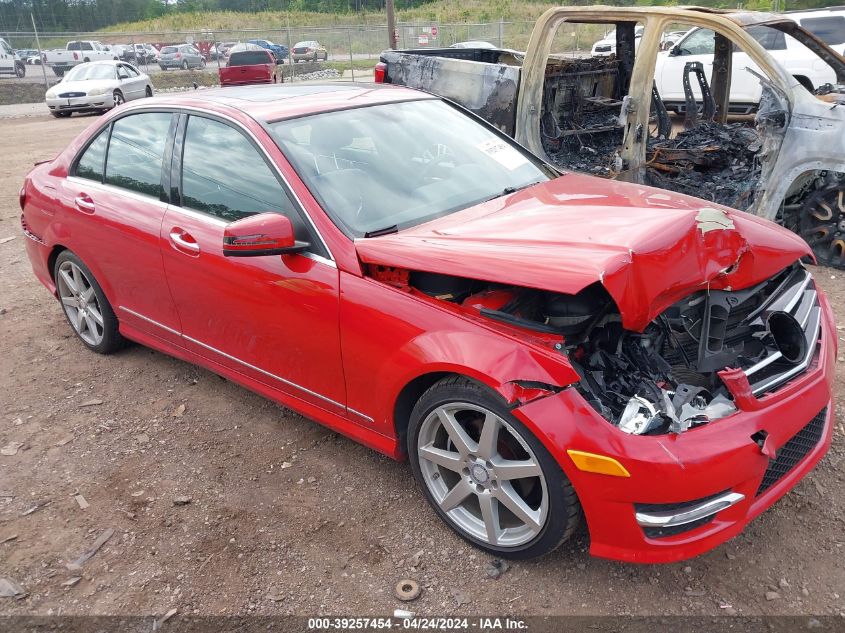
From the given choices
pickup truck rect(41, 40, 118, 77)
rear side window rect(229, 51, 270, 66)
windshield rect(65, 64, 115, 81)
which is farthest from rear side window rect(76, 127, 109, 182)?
pickup truck rect(41, 40, 118, 77)

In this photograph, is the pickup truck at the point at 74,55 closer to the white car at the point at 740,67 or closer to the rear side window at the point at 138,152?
the white car at the point at 740,67

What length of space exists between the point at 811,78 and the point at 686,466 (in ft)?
27.4

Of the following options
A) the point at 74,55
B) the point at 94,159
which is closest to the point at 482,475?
the point at 94,159

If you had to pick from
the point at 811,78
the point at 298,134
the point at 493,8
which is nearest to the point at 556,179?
the point at 298,134

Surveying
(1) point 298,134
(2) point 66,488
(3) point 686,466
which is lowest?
(2) point 66,488

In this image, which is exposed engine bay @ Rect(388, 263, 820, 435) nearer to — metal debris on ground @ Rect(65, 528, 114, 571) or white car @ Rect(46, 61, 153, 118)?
metal debris on ground @ Rect(65, 528, 114, 571)

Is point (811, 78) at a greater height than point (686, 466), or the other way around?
point (811, 78)

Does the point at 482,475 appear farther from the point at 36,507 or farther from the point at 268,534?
the point at 36,507

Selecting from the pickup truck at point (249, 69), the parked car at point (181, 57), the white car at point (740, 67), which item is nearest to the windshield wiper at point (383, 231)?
the white car at point (740, 67)

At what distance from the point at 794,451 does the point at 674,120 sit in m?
6.08

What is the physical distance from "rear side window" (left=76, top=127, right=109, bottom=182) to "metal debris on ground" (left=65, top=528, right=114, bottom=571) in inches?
82.6

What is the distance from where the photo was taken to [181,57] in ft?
107

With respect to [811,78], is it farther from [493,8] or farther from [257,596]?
[493,8]

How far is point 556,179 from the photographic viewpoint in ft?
12.0
